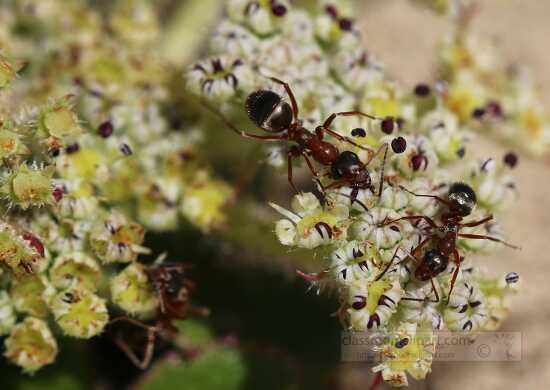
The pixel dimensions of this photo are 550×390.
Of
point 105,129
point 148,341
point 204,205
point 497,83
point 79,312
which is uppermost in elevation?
point 497,83

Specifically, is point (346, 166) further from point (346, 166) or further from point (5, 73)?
point (5, 73)

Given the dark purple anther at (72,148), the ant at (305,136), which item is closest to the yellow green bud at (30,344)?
the dark purple anther at (72,148)

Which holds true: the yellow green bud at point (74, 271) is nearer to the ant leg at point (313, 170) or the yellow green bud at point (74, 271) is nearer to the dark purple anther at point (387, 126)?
the ant leg at point (313, 170)

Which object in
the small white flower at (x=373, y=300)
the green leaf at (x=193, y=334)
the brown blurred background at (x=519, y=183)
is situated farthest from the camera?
the brown blurred background at (x=519, y=183)

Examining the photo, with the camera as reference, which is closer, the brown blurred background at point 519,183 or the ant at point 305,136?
the ant at point 305,136

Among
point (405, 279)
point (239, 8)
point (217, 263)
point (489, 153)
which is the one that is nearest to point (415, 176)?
point (405, 279)

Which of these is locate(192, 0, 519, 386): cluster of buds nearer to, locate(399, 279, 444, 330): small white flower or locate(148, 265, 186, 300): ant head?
locate(399, 279, 444, 330): small white flower

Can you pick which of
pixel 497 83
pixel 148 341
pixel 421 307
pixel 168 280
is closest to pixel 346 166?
pixel 421 307
